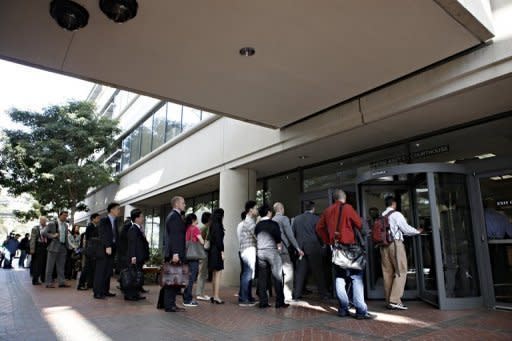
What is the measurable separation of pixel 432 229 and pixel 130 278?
5.62 metres

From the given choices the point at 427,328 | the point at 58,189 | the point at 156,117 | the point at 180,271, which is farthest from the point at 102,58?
the point at 58,189

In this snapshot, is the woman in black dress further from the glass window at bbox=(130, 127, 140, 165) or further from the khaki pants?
the glass window at bbox=(130, 127, 140, 165)

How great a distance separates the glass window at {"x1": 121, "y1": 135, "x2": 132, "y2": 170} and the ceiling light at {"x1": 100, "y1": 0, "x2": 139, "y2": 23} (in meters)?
17.6

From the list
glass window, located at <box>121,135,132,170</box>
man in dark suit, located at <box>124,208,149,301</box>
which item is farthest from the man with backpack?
glass window, located at <box>121,135,132,170</box>

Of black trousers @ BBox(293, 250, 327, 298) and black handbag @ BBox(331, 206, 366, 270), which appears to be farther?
black trousers @ BBox(293, 250, 327, 298)

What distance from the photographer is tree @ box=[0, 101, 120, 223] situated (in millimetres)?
18250

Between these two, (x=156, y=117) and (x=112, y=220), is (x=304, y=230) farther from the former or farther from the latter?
(x=156, y=117)

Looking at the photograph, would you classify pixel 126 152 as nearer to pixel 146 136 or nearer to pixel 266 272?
pixel 146 136

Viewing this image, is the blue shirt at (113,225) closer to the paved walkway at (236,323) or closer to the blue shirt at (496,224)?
the paved walkway at (236,323)

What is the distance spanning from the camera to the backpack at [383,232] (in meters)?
6.68

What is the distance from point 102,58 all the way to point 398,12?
13.7ft

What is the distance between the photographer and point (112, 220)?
8570mm

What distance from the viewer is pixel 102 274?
326 inches

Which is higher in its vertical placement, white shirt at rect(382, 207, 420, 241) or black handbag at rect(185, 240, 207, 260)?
white shirt at rect(382, 207, 420, 241)
